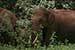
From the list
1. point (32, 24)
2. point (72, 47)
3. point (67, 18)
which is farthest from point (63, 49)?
point (67, 18)

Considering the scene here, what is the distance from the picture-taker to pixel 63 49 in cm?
929

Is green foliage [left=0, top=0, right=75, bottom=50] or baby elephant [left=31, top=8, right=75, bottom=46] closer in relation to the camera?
green foliage [left=0, top=0, right=75, bottom=50]

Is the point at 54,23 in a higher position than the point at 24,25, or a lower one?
lower

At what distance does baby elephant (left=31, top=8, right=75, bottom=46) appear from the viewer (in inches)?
411

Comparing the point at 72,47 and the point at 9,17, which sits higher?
the point at 9,17

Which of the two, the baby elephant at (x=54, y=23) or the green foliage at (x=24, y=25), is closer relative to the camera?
the green foliage at (x=24, y=25)

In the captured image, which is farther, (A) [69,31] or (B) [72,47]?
(A) [69,31]

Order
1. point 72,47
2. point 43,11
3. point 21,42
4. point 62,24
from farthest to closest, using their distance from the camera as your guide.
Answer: point 62,24 → point 43,11 → point 72,47 → point 21,42

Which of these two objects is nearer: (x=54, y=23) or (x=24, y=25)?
(x=24, y=25)

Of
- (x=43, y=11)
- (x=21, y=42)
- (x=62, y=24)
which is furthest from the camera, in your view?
(x=62, y=24)

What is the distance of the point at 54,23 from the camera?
11.0 m

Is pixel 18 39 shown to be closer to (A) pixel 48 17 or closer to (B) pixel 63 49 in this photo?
(B) pixel 63 49

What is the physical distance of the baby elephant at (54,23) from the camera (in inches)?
411

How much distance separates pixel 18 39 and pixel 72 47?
4.87 ft
